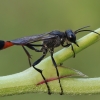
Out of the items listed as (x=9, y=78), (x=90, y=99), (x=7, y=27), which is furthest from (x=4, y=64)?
(x=9, y=78)

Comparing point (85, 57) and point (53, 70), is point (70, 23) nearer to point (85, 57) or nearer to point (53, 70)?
point (85, 57)

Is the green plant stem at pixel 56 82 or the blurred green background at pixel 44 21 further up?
the green plant stem at pixel 56 82

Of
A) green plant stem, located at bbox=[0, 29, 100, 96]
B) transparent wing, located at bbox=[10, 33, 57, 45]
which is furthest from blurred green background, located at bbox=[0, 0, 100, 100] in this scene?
green plant stem, located at bbox=[0, 29, 100, 96]

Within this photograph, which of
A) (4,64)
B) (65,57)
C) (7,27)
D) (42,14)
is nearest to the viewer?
(65,57)

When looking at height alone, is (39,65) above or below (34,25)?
above

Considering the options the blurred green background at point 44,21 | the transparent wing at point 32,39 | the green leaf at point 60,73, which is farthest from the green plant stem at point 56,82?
the blurred green background at point 44,21

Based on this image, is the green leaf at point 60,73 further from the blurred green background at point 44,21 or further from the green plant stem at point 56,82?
the blurred green background at point 44,21
